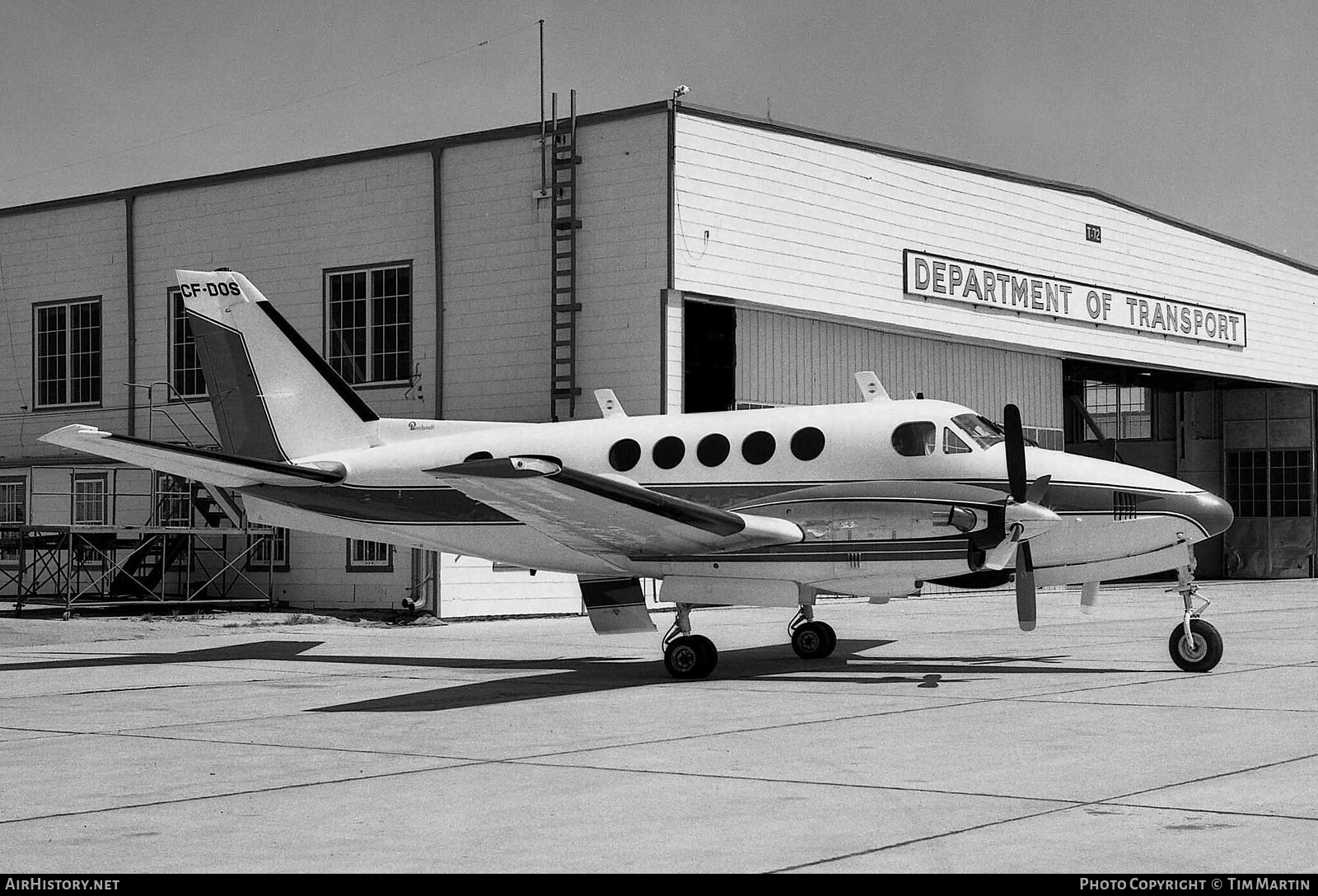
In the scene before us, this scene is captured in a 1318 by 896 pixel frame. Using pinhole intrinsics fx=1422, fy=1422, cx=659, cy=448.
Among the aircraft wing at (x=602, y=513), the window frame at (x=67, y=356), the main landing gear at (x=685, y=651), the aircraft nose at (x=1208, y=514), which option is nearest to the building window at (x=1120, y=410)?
the window frame at (x=67, y=356)

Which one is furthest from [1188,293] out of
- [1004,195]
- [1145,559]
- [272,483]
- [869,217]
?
[272,483]

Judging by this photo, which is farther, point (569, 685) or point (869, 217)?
point (869, 217)

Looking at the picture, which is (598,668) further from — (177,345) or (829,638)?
(177,345)

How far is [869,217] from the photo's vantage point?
34.3 m

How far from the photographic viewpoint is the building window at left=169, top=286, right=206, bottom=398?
35.1 meters

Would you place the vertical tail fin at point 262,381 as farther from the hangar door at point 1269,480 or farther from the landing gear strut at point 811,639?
the hangar door at point 1269,480

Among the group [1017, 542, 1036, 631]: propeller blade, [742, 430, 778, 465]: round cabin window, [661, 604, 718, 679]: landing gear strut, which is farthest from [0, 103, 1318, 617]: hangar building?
[1017, 542, 1036, 631]: propeller blade

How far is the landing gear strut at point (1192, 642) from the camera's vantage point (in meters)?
15.6

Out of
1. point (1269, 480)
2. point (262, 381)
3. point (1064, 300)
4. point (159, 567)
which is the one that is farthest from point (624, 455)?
point (1269, 480)

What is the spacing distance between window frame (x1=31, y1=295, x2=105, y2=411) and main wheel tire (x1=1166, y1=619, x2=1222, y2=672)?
29.2 m

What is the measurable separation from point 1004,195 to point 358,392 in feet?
58.9

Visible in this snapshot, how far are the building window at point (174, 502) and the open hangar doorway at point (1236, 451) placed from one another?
2846 centimetres

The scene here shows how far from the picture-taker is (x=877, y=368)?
3494 cm

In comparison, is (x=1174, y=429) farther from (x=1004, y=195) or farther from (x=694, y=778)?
(x=694, y=778)
